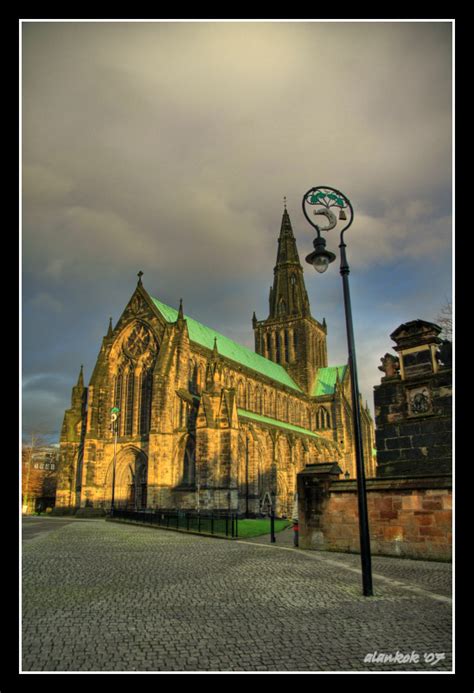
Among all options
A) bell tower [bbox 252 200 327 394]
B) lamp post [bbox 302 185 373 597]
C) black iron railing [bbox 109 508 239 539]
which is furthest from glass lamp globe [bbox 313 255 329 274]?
bell tower [bbox 252 200 327 394]

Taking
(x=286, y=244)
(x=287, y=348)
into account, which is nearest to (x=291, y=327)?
A: (x=287, y=348)

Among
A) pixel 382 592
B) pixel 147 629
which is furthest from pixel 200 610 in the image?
pixel 382 592

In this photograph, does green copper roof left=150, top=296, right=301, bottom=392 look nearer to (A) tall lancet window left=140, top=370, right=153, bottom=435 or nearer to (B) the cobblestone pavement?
(A) tall lancet window left=140, top=370, right=153, bottom=435

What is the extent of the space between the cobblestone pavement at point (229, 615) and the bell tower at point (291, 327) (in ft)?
193

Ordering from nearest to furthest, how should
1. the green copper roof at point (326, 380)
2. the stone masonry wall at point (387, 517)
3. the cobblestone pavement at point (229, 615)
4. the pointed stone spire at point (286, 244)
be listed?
1. the cobblestone pavement at point (229, 615)
2. the stone masonry wall at point (387, 517)
3. the green copper roof at point (326, 380)
4. the pointed stone spire at point (286, 244)

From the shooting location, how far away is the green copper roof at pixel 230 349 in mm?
47469

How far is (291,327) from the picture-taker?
72812 mm

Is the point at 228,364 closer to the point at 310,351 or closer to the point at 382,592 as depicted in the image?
the point at 310,351

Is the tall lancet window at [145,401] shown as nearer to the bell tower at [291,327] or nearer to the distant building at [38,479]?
the distant building at [38,479]

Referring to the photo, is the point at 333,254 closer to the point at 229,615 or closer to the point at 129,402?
the point at 229,615

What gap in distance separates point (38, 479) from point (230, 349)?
36.2m

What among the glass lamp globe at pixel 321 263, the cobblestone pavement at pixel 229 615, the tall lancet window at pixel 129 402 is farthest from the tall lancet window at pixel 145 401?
the glass lamp globe at pixel 321 263

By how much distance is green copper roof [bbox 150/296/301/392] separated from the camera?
→ 4747cm
